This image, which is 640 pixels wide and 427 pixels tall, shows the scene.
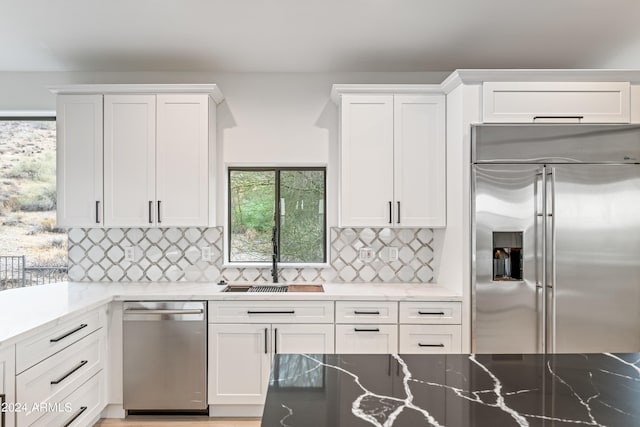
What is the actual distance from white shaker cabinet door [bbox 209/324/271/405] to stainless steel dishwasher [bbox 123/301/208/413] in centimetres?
9

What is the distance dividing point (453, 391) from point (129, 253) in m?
3.00

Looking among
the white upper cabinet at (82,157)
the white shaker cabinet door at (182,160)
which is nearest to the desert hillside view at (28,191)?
the white upper cabinet at (82,157)

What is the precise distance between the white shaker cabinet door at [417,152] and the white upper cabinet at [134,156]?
4.64 ft

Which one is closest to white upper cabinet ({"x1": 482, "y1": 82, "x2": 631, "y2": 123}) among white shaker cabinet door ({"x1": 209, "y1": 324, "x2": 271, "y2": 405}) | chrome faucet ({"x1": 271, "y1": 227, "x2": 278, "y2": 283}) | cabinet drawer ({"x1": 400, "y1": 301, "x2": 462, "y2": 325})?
cabinet drawer ({"x1": 400, "y1": 301, "x2": 462, "y2": 325})

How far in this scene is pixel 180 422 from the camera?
299cm

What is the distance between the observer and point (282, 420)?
3.52ft

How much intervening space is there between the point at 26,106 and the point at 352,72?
2.69m

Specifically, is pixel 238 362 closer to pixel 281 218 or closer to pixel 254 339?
pixel 254 339

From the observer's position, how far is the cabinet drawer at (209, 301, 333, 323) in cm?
297

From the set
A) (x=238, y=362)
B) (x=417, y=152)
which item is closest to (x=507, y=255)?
(x=417, y=152)

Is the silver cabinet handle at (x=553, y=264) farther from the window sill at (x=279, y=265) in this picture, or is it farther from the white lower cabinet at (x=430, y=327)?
the window sill at (x=279, y=265)

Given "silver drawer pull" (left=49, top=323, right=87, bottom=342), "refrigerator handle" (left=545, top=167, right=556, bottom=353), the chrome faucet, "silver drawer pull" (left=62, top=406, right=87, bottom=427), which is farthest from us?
the chrome faucet

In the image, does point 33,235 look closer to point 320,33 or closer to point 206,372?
point 206,372

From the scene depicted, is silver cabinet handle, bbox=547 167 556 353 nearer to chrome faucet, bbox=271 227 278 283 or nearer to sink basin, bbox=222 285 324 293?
sink basin, bbox=222 285 324 293
